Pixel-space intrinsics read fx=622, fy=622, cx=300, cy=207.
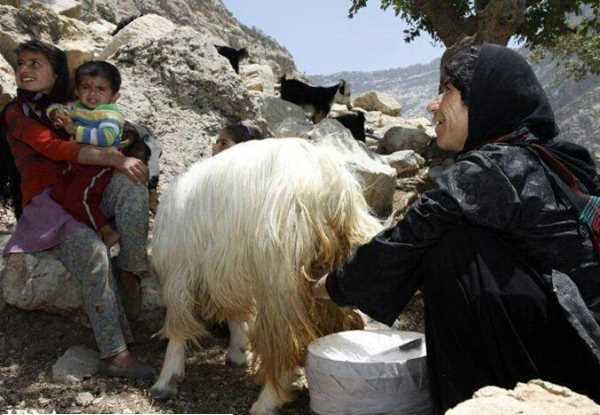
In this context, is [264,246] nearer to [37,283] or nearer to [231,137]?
[231,137]

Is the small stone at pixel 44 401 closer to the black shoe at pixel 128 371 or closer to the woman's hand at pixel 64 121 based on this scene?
the black shoe at pixel 128 371

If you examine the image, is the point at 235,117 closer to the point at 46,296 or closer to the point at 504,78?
the point at 46,296

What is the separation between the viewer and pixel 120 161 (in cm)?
330

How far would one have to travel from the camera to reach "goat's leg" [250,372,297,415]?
281 cm

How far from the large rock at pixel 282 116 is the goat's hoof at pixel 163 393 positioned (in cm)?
462

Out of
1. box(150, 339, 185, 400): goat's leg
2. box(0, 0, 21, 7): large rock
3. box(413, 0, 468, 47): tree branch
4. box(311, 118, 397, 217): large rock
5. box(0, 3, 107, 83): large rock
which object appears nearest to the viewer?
box(150, 339, 185, 400): goat's leg

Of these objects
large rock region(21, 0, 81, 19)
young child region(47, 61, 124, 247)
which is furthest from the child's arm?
large rock region(21, 0, 81, 19)

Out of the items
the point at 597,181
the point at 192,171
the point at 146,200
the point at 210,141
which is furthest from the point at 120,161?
the point at 597,181

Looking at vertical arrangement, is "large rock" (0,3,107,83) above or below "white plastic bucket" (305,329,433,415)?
above

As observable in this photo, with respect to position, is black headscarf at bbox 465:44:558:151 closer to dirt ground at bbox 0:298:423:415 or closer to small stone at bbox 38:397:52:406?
dirt ground at bbox 0:298:423:415

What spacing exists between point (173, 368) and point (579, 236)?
1971 millimetres

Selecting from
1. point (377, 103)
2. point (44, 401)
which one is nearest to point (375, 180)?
point (44, 401)

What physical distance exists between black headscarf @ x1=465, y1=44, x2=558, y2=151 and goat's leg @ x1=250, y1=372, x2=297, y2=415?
54.8 inches

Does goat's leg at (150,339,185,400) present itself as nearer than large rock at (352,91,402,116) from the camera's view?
Yes
